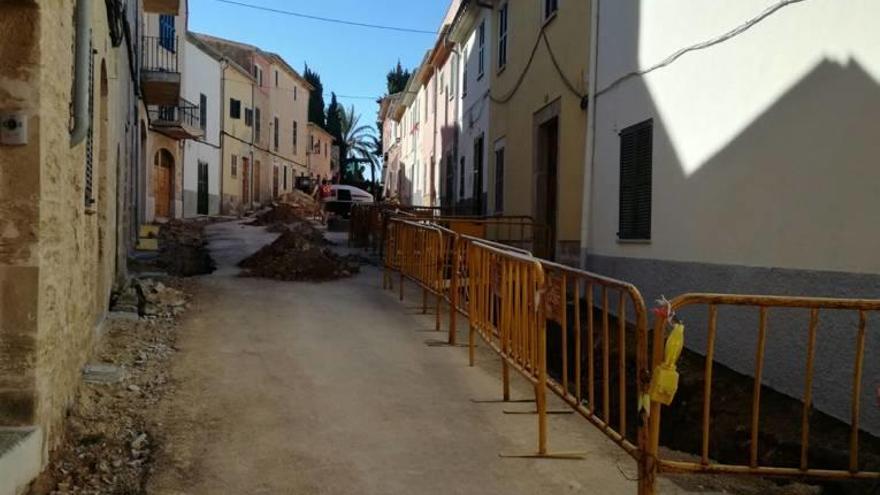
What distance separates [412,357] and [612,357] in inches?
81.0

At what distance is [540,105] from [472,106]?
20.6ft

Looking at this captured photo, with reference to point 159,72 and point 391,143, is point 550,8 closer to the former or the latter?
point 159,72

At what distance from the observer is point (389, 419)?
16.5ft

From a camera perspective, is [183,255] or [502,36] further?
[502,36]

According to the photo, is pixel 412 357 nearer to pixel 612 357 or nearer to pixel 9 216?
pixel 612 357

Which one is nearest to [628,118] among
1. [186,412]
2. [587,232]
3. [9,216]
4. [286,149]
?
[587,232]

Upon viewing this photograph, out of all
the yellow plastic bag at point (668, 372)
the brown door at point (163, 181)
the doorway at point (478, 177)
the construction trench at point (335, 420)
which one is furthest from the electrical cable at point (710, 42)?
the brown door at point (163, 181)

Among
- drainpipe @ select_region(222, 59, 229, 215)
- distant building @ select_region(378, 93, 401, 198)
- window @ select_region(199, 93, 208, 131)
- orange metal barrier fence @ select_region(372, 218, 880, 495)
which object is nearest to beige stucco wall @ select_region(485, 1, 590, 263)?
orange metal barrier fence @ select_region(372, 218, 880, 495)

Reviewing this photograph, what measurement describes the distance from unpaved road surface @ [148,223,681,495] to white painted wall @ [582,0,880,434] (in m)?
1.68

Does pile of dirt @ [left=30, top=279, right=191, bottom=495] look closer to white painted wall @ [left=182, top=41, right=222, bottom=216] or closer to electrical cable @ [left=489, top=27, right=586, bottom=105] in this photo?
electrical cable @ [left=489, top=27, right=586, bottom=105]

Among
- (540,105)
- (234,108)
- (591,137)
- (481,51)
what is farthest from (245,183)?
(591,137)

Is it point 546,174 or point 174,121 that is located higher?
point 174,121

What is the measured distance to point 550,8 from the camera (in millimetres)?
11578

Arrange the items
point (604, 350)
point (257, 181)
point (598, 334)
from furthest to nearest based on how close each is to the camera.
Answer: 1. point (257, 181)
2. point (598, 334)
3. point (604, 350)
